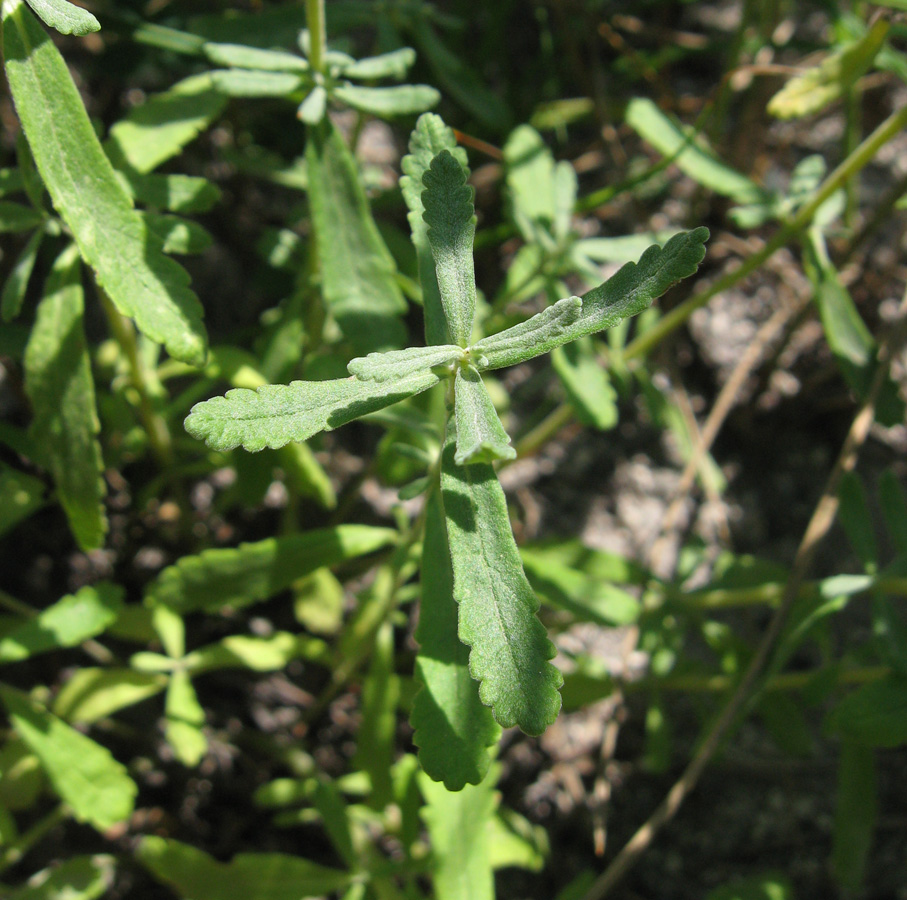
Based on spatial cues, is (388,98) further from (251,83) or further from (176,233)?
(176,233)

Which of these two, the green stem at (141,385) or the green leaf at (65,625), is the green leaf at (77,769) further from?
the green stem at (141,385)

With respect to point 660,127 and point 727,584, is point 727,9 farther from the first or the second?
point 727,584

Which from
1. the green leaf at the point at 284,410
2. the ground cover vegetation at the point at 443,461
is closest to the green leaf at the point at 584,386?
the ground cover vegetation at the point at 443,461

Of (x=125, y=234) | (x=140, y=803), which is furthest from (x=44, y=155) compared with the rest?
(x=140, y=803)

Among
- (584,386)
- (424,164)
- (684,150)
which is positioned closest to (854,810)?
(584,386)

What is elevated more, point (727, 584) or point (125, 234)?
point (125, 234)

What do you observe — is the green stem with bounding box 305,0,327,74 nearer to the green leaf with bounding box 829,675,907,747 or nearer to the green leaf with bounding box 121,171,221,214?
the green leaf with bounding box 121,171,221,214
